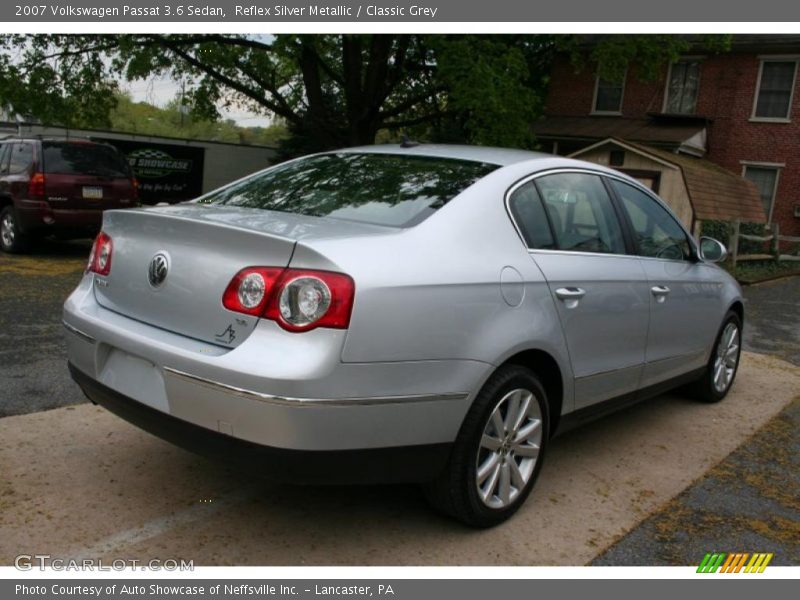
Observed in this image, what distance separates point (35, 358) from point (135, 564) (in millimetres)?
3175

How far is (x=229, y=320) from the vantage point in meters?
2.85

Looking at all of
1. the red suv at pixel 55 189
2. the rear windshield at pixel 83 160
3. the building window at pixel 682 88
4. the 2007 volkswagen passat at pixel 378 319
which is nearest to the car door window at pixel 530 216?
the 2007 volkswagen passat at pixel 378 319

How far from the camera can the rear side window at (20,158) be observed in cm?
1124

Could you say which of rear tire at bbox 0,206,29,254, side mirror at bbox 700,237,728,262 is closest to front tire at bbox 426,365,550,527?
side mirror at bbox 700,237,728,262

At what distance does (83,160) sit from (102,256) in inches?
349

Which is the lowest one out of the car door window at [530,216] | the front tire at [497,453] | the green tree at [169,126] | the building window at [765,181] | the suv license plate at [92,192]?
the front tire at [497,453]

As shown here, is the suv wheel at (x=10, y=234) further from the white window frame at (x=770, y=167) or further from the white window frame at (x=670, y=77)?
the white window frame at (x=770, y=167)

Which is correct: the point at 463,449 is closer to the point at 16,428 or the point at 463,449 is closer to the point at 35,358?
the point at 16,428

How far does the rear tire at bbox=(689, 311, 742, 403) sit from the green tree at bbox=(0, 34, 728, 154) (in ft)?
34.8

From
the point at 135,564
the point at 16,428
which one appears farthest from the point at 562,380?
the point at 16,428

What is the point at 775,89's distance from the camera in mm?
21828

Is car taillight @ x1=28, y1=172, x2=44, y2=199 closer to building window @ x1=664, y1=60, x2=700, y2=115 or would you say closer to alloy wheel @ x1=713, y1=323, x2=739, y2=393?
alloy wheel @ x1=713, y1=323, x2=739, y2=393

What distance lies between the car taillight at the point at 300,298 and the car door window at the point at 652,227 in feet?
7.67

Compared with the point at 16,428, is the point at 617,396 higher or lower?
higher
